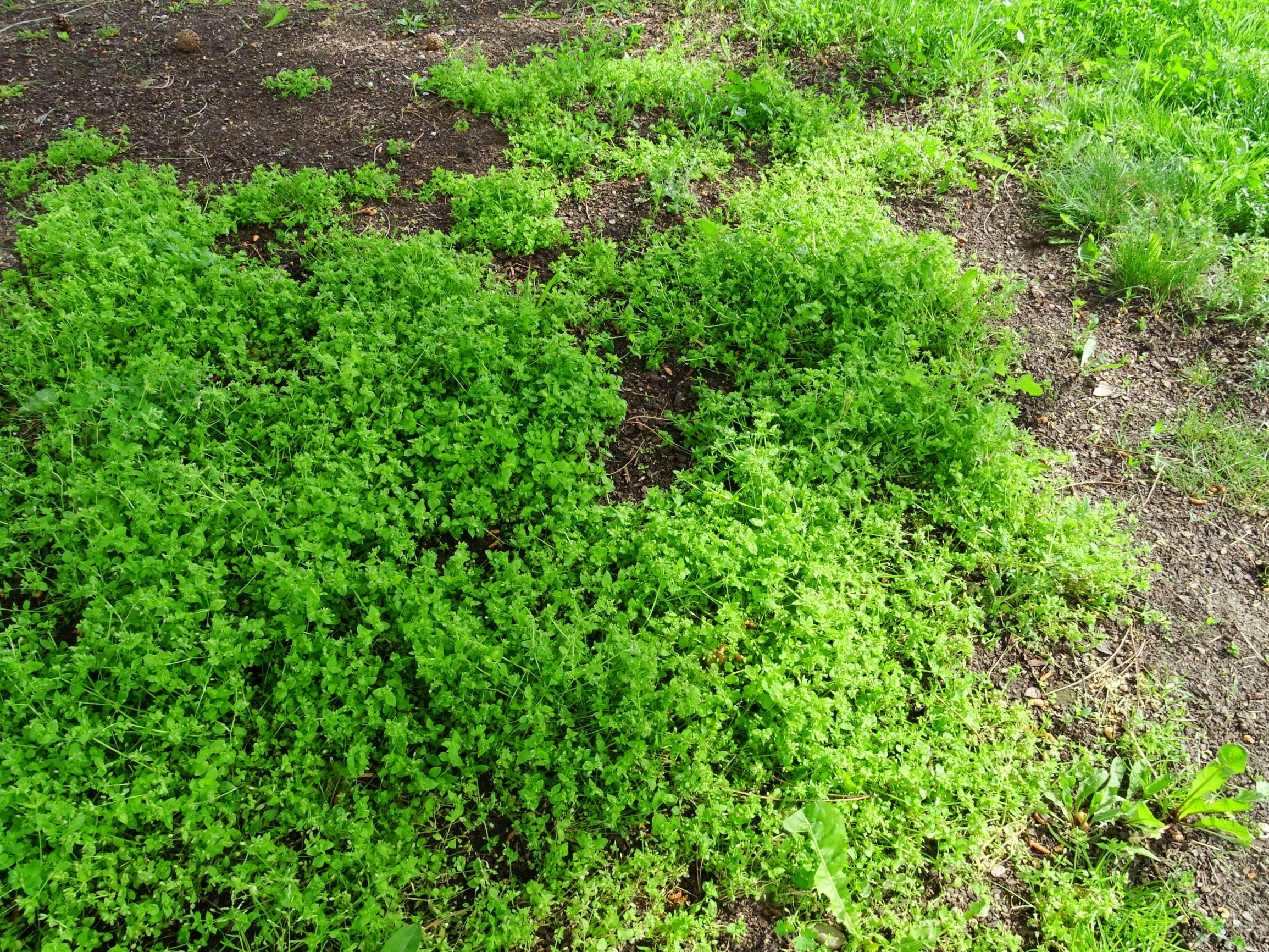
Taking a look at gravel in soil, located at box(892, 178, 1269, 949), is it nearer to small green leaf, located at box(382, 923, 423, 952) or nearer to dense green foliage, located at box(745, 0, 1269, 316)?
dense green foliage, located at box(745, 0, 1269, 316)

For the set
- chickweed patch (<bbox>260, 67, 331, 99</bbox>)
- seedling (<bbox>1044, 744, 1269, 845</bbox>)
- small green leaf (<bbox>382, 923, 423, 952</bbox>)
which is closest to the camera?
small green leaf (<bbox>382, 923, 423, 952</bbox>)

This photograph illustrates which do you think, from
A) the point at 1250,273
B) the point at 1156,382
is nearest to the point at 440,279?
the point at 1156,382

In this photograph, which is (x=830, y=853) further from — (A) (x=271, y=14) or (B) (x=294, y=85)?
(A) (x=271, y=14)

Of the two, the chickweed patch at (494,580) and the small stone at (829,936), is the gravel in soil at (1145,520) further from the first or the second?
the small stone at (829,936)

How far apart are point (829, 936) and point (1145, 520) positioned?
99.5 inches

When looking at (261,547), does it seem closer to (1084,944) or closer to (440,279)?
(440,279)

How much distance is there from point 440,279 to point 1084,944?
3.73m

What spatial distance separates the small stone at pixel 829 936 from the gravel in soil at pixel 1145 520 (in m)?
1.14

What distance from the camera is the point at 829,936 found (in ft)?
8.01

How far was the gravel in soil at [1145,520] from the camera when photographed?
9.77 ft

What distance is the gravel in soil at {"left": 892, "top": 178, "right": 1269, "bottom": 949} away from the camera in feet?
9.77

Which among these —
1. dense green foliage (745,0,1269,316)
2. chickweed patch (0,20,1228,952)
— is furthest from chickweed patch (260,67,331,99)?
dense green foliage (745,0,1269,316)

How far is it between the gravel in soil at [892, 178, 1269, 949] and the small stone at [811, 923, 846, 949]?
1.14 metres

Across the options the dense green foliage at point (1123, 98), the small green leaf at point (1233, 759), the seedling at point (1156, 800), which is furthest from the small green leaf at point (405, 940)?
the dense green foliage at point (1123, 98)
